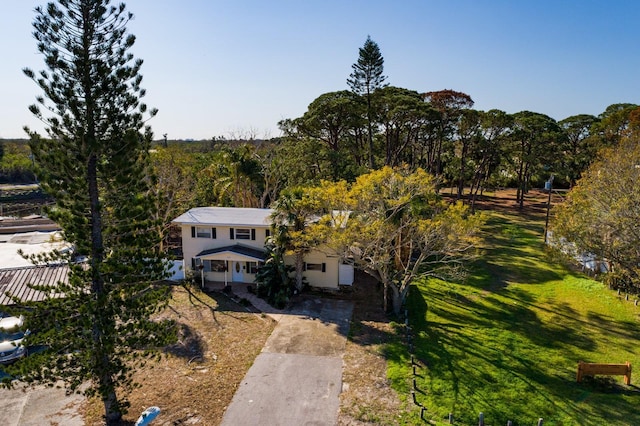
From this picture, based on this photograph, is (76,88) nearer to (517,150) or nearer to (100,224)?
(100,224)

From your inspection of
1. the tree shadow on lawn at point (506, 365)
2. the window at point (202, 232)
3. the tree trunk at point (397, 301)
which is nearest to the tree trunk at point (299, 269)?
the tree trunk at point (397, 301)

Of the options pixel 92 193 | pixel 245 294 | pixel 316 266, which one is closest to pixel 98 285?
pixel 92 193

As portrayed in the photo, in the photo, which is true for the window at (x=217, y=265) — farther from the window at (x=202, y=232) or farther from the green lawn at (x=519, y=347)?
the green lawn at (x=519, y=347)

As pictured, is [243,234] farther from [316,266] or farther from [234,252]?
[316,266]

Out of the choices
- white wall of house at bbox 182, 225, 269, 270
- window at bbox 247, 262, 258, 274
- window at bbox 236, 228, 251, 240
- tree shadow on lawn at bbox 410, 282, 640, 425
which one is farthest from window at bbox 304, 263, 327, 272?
tree shadow on lawn at bbox 410, 282, 640, 425

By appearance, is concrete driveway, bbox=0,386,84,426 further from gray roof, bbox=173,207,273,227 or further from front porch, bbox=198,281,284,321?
gray roof, bbox=173,207,273,227

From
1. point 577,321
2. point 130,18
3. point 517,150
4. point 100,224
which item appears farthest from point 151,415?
point 517,150
